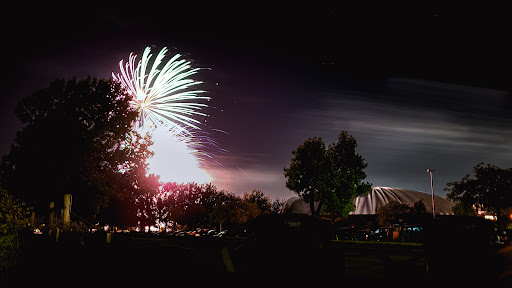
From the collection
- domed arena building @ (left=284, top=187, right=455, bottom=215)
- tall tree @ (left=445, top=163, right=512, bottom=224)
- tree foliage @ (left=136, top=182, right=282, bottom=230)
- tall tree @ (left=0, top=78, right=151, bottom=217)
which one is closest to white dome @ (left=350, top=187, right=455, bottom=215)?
domed arena building @ (left=284, top=187, right=455, bottom=215)

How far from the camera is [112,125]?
4512 cm

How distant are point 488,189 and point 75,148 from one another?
4780cm

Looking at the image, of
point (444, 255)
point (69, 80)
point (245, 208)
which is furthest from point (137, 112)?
point (444, 255)

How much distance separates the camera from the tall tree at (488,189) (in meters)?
52.2

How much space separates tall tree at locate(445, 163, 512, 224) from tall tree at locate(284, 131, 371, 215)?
1175cm

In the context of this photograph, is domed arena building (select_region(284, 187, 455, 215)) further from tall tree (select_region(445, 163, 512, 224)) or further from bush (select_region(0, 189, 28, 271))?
bush (select_region(0, 189, 28, 271))

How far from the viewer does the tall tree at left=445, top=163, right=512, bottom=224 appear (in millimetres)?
52219

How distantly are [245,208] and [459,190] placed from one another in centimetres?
3808

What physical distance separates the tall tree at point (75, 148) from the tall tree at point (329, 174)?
19.7m

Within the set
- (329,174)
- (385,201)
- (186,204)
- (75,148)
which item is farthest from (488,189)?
(385,201)

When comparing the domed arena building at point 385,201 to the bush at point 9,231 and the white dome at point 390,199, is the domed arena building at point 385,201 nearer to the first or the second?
the white dome at point 390,199

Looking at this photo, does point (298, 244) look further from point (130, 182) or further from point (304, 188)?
point (304, 188)

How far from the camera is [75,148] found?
42.8 meters

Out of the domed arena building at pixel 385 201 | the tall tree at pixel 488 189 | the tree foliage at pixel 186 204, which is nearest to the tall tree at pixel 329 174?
the tall tree at pixel 488 189
